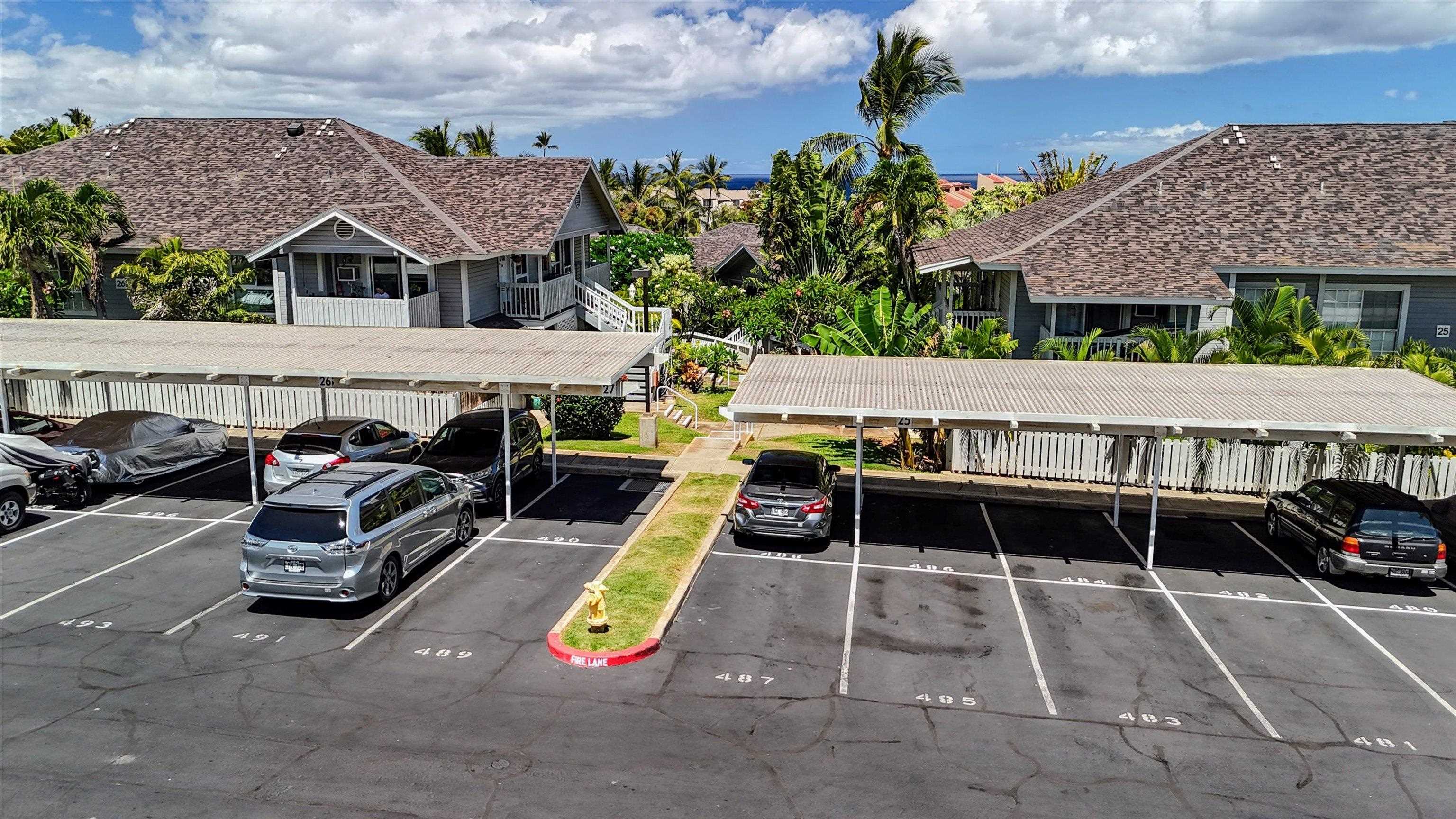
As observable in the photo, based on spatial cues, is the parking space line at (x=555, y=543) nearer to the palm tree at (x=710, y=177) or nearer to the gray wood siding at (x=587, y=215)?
the gray wood siding at (x=587, y=215)

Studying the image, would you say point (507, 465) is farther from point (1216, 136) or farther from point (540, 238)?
point (1216, 136)

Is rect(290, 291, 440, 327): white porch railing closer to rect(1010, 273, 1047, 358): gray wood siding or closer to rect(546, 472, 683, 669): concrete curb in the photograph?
rect(546, 472, 683, 669): concrete curb

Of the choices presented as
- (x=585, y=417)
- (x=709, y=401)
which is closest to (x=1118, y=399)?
(x=585, y=417)

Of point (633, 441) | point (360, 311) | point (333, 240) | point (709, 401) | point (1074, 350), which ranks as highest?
point (333, 240)

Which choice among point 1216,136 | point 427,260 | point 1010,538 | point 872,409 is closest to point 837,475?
point 1010,538

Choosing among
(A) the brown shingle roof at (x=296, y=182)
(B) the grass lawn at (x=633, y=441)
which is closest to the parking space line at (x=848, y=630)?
(B) the grass lawn at (x=633, y=441)

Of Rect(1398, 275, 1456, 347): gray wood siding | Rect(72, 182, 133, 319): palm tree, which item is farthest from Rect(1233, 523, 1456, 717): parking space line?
Rect(72, 182, 133, 319): palm tree

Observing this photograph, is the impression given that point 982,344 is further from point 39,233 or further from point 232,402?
point 39,233
